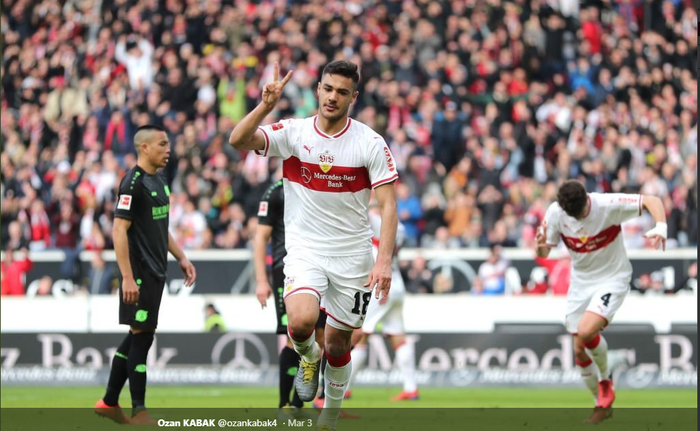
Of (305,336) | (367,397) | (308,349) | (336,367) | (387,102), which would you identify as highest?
(387,102)

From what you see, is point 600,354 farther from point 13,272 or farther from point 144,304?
point 13,272

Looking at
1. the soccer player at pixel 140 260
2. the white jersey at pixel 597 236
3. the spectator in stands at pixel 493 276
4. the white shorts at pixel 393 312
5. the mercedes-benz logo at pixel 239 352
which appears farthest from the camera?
the spectator in stands at pixel 493 276

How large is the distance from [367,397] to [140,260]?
611cm

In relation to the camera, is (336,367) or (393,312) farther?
(393,312)

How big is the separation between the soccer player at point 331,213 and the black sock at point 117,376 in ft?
7.68

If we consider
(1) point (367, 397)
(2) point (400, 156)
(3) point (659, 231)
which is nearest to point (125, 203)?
(3) point (659, 231)

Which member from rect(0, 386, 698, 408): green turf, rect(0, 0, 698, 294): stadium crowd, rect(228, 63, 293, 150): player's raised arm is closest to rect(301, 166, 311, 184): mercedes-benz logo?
rect(228, 63, 293, 150): player's raised arm

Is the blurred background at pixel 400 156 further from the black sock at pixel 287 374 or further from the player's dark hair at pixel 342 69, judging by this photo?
the player's dark hair at pixel 342 69

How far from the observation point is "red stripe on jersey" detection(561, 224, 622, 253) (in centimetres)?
1267

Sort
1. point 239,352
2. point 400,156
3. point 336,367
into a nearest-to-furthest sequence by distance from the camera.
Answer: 1. point 336,367
2. point 239,352
3. point 400,156

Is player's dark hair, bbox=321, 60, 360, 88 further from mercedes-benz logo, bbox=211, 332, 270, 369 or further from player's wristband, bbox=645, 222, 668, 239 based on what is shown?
mercedes-benz logo, bbox=211, 332, 270, 369

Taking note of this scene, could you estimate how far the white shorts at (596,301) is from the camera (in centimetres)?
1265

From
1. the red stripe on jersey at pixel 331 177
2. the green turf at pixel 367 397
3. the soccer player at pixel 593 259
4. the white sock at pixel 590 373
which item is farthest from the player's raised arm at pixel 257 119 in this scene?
the green turf at pixel 367 397

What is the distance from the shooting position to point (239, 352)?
63.6 feet
